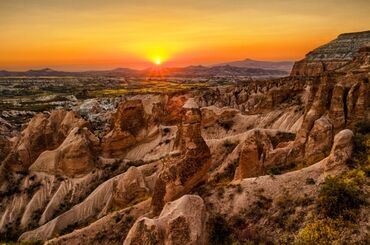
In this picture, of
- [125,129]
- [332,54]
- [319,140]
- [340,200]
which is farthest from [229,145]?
[332,54]

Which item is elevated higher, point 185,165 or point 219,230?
point 185,165

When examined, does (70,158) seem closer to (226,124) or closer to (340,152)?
(226,124)

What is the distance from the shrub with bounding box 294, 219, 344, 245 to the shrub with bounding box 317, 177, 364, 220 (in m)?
0.43

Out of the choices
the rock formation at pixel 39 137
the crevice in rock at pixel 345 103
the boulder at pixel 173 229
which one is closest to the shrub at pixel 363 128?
the crevice in rock at pixel 345 103

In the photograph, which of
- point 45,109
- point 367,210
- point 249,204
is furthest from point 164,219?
point 45,109

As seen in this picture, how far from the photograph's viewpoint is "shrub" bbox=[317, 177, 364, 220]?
15086 millimetres

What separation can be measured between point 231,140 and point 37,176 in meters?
20.3

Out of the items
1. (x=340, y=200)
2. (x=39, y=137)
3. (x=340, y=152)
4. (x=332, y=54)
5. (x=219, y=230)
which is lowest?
(x=39, y=137)

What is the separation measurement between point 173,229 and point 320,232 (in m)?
5.34

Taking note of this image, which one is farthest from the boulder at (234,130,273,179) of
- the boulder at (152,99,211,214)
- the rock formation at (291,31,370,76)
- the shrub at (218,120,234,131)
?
the rock formation at (291,31,370,76)

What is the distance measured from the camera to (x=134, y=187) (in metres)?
31.5

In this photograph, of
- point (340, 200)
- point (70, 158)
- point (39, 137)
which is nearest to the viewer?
point (340, 200)

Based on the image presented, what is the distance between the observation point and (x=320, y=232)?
48.2ft

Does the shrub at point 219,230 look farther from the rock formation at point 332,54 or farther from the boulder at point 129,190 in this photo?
the rock formation at point 332,54
